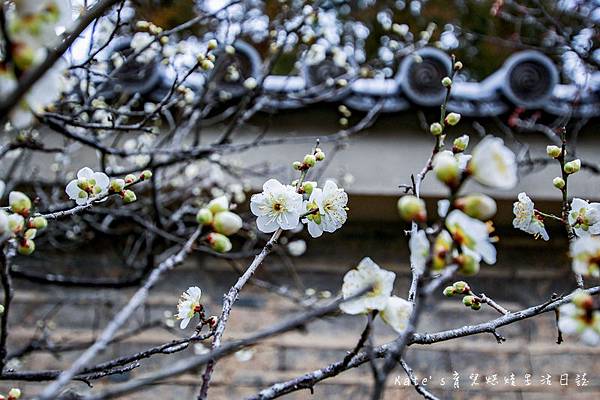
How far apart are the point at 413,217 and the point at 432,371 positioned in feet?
5.62

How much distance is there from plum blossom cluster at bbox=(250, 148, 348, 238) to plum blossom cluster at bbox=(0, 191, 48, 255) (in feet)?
0.92

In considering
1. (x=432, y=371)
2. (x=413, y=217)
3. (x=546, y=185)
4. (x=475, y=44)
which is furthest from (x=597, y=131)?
Answer: (x=475, y=44)

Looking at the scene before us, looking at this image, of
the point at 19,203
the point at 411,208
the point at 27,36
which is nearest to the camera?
the point at 27,36

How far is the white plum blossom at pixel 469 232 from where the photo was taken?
50cm

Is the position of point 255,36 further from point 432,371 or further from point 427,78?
point 432,371

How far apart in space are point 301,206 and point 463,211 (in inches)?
12.3

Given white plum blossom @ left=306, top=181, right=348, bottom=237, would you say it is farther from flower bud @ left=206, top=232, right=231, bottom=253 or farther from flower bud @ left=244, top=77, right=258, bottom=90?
flower bud @ left=244, top=77, right=258, bottom=90

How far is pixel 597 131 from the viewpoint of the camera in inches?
75.9

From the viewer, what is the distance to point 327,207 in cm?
80

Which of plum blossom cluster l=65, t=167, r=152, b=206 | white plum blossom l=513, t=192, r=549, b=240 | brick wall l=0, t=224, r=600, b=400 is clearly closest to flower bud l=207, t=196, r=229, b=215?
plum blossom cluster l=65, t=167, r=152, b=206

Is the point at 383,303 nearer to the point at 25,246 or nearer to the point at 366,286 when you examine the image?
the point at 366,286

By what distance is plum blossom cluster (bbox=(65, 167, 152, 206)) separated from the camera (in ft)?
2.50

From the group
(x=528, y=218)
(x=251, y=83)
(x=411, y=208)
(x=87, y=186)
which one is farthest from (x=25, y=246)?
(x=251, y=83)

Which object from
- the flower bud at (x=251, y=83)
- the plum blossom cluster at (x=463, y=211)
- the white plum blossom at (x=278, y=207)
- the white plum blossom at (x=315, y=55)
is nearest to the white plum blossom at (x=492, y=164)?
the plum blossom cluster at (x=463, y=211)
